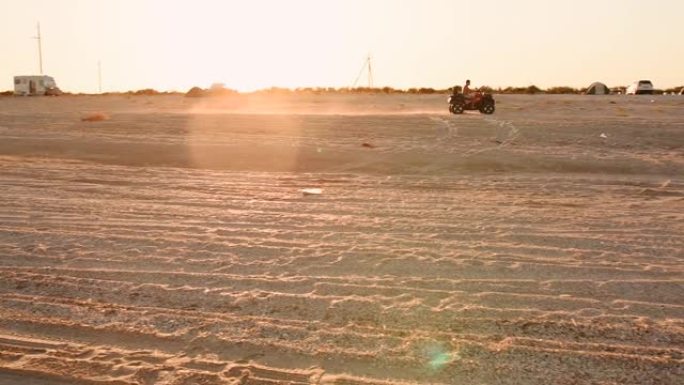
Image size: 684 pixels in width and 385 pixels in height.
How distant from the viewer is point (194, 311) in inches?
215

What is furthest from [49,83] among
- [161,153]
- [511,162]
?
Answer: [511,162]

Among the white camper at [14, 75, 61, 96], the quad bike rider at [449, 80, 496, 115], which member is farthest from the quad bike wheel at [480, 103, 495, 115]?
the white camper at [14, 75, 61, 96]

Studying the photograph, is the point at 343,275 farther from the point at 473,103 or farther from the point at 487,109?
the point at 473,103

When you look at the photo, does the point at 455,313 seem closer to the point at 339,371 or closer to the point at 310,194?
the point at 339,371

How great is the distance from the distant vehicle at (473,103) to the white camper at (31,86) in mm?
44944

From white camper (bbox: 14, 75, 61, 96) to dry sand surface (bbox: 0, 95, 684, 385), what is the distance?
5279 centimetres

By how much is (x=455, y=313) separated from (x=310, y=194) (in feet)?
21.6

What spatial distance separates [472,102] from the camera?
3152 cm

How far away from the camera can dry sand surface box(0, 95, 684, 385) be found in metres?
4.48

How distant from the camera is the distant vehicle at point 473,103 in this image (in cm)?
3123

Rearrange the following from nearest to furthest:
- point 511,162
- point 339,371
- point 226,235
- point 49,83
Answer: point 339,371 < point 226,235 < point 511,162 < point 49,83

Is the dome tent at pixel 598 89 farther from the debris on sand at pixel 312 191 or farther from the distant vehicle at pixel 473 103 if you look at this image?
the debris on sand at pixel 312 191

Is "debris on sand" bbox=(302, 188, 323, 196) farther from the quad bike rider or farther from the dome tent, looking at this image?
the dome tent

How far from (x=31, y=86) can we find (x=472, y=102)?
4600 centimetres
